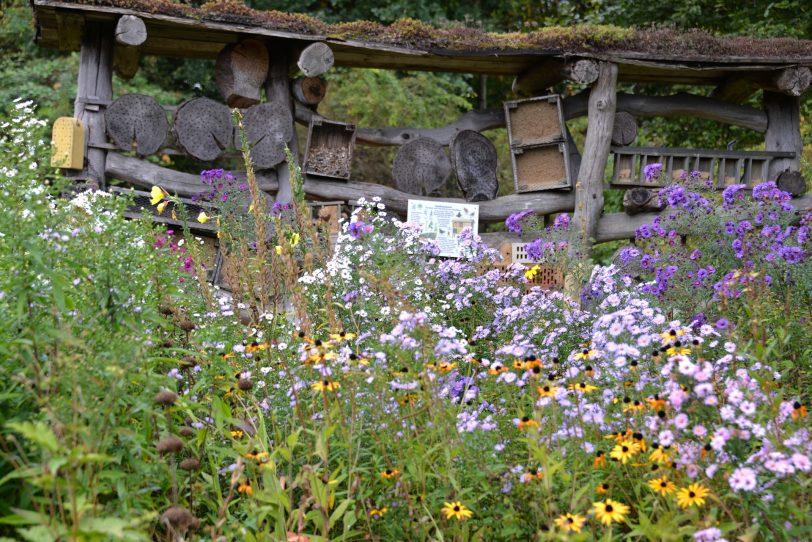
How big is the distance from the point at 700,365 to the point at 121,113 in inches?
251

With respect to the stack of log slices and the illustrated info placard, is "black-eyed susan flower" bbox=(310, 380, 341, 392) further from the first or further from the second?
the stack of log slices

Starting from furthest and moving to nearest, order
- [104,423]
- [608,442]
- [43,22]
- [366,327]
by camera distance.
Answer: [43,22] → [366,327] → [608,442] → [104,423]

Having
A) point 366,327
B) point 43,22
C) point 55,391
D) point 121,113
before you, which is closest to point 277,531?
point 55,391

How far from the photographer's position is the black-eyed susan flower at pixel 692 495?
2.47 meters

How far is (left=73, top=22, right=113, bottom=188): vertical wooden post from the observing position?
7855mm

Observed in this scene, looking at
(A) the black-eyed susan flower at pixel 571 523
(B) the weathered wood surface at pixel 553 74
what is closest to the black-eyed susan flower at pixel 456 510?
(A) the black-eyed susan flower at pixel 571 523

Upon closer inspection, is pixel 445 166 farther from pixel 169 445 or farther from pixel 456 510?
pixel 169 445

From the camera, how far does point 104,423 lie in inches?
94.3

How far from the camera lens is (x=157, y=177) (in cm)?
820

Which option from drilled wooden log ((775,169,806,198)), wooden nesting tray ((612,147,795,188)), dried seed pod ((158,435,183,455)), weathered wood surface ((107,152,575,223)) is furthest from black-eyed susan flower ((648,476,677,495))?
drilled wooden log ((775,169,806,198))

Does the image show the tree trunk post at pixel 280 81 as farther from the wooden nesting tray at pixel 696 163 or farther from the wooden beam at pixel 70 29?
the wooden nesting tray at pixel 696 163

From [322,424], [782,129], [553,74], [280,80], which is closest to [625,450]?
[322,424]

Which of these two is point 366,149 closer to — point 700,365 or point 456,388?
point 456,388

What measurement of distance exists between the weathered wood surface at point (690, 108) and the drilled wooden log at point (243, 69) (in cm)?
320
